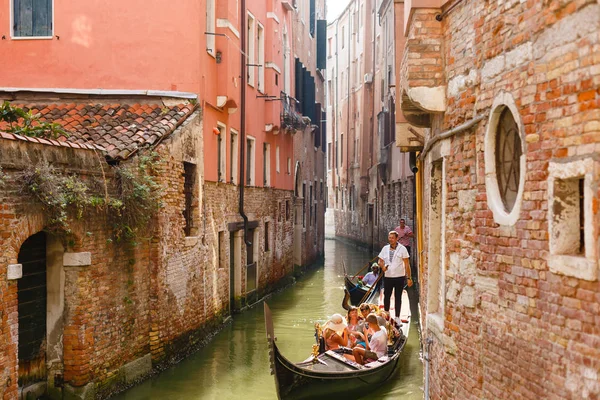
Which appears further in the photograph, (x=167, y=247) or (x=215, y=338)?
(x=215, y=338)

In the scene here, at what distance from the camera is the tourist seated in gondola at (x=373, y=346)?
8273mm

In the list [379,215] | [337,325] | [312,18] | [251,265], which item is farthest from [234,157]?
[379,215]

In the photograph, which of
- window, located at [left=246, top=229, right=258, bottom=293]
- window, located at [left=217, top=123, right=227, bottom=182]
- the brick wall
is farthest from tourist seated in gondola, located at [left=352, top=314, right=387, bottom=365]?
window, located at [left=246, top=229, right=258, bottom=293]

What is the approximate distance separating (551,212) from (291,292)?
43.8 feet

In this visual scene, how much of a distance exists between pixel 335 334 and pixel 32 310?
3.50 m

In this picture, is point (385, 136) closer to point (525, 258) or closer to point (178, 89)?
point (178, 89)

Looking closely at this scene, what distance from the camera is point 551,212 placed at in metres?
3.56

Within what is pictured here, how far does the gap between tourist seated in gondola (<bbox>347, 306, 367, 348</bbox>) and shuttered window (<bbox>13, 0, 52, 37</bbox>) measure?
6.01 m

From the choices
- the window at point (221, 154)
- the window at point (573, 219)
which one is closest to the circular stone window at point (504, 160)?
the window at point (573, 219)

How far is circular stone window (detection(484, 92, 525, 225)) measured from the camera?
13.5 feet

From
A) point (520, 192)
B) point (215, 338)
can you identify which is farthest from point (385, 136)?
point (520, 192)

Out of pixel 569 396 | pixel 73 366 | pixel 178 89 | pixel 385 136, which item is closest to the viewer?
pixel 569 396

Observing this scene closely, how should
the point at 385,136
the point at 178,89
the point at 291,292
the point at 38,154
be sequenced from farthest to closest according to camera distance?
the point at 385,136
the point at 291,292
the point at 178,89
the point at 38,154

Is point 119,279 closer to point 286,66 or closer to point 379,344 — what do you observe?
point 379,344
